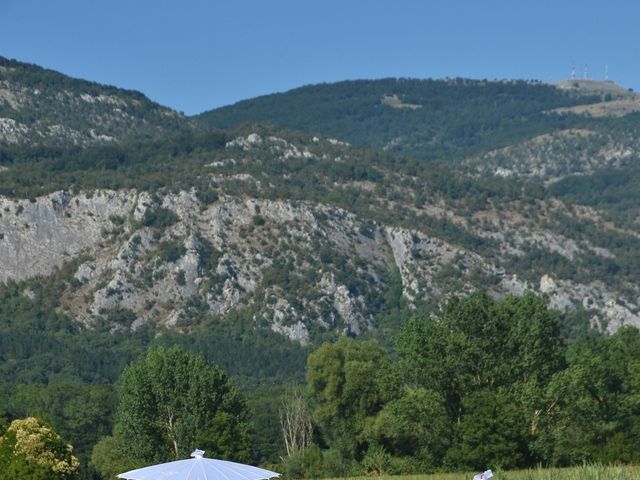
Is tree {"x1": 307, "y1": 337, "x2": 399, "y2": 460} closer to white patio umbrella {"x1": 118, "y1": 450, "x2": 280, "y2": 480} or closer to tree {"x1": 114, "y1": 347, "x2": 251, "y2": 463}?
tree {"x1": 114, "y1": 347, "x2": 251, "y2": 463}

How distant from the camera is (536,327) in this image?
102625 mm

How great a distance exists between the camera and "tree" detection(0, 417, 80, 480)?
95.4 meters

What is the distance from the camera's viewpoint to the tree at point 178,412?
102 meters

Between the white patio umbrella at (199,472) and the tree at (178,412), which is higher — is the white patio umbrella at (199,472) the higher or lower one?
the lower one

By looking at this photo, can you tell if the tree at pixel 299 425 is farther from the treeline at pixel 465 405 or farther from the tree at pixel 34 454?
the tree at pixel 34 454

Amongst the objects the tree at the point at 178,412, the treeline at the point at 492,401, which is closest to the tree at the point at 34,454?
the tree at the point at 178,412

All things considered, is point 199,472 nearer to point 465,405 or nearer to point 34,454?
point 465,405

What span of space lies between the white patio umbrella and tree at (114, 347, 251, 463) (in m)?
46.1

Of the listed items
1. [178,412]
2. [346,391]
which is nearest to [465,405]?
[178,412]

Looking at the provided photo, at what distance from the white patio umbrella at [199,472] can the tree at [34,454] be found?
42.8m

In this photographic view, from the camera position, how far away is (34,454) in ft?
323

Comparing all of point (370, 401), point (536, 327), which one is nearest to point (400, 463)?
point (536, 327)

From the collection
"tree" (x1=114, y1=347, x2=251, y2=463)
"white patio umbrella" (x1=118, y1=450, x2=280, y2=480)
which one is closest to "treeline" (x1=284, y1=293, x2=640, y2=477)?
"tree" (x1=114, y1=347, x2=251, y2=463)

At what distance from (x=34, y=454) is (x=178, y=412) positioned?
1157 cm
